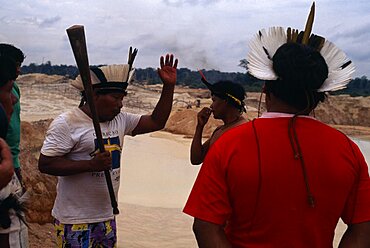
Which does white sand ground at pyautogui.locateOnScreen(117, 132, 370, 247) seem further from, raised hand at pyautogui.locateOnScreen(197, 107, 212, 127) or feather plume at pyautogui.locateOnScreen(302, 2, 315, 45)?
feather plume at pyautogui.locateOnScreen(302, 2, 315, 45)

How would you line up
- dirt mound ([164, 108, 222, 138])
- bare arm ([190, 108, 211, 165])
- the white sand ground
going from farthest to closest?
dirt mound ([164, 108, 222, 138]), the white sand ground, bare arm ([190, 108, 211, 165])

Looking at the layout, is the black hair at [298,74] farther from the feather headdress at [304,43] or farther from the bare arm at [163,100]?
the bare arm at [163,100]

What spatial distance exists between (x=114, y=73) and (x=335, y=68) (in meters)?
1.58

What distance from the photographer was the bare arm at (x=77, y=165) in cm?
297

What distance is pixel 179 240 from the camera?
7.35 meters

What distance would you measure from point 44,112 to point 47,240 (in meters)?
23.1

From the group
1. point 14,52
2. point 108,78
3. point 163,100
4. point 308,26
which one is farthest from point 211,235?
point 14,52

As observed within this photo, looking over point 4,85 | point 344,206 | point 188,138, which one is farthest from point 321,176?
point 188,138

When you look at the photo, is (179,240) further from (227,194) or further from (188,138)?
(188,138)

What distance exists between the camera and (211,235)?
1.92 meters

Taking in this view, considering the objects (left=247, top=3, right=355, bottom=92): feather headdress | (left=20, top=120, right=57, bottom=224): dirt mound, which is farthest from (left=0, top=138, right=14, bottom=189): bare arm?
(left=20, top=120, right=57, bottom=224): dirt mound

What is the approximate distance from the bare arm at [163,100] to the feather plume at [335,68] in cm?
151

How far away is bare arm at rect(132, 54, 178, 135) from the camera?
11.4ft

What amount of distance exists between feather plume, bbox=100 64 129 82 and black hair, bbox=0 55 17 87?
1.85ft
